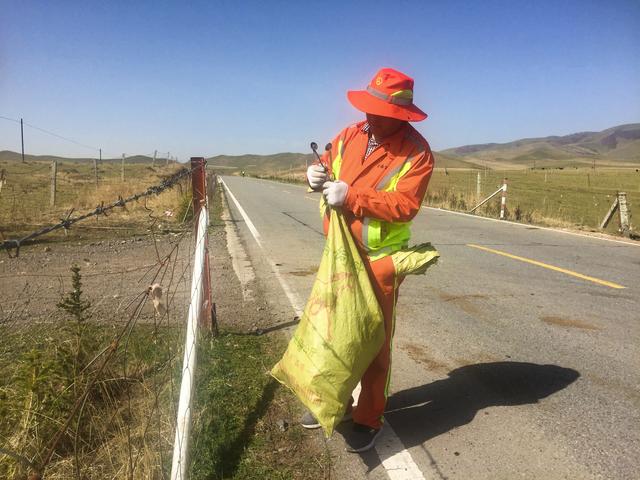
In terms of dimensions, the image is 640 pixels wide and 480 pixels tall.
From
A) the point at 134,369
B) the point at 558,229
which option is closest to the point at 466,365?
the point at 134,369

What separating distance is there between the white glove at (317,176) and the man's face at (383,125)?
36 cm

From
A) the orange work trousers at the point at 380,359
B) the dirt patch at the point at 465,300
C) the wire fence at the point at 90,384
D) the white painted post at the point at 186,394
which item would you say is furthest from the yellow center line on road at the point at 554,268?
the white painted post at the point at 186,394

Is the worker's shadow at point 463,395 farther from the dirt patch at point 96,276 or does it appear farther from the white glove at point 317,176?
the dirt patch at point 96,276

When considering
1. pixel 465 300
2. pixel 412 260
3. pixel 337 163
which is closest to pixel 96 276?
pixel 465 300

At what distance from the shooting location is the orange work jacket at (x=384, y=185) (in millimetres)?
2668

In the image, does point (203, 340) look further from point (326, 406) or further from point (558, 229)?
point (558, 229)

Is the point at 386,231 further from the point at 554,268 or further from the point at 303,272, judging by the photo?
the point at 554,268

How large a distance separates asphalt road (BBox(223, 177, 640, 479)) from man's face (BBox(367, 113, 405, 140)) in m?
1.81

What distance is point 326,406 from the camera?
109 inches

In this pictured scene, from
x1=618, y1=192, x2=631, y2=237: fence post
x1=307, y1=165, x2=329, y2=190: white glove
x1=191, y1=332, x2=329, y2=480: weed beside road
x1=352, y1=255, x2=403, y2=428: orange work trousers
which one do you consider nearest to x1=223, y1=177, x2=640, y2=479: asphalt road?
x1=352, y1=255, x2=403, y2=428: orange work trousers

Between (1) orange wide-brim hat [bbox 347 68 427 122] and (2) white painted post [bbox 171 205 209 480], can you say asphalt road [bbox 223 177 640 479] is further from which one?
(1) orange wide-brim hat [bbox 347 68 427 122]

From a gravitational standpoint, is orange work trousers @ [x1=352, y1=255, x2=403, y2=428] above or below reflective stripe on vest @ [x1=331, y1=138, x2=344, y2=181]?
below

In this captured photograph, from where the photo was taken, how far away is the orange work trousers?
2.88 metres

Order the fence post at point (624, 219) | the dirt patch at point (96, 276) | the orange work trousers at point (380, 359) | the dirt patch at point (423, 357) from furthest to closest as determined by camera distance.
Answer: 1. the fence post at point (624, 219)
2. the dirt patch at point (96, 276)
3. the dirt patch at point (423, 357)
4. the orange work trousers at point (380, 359)
